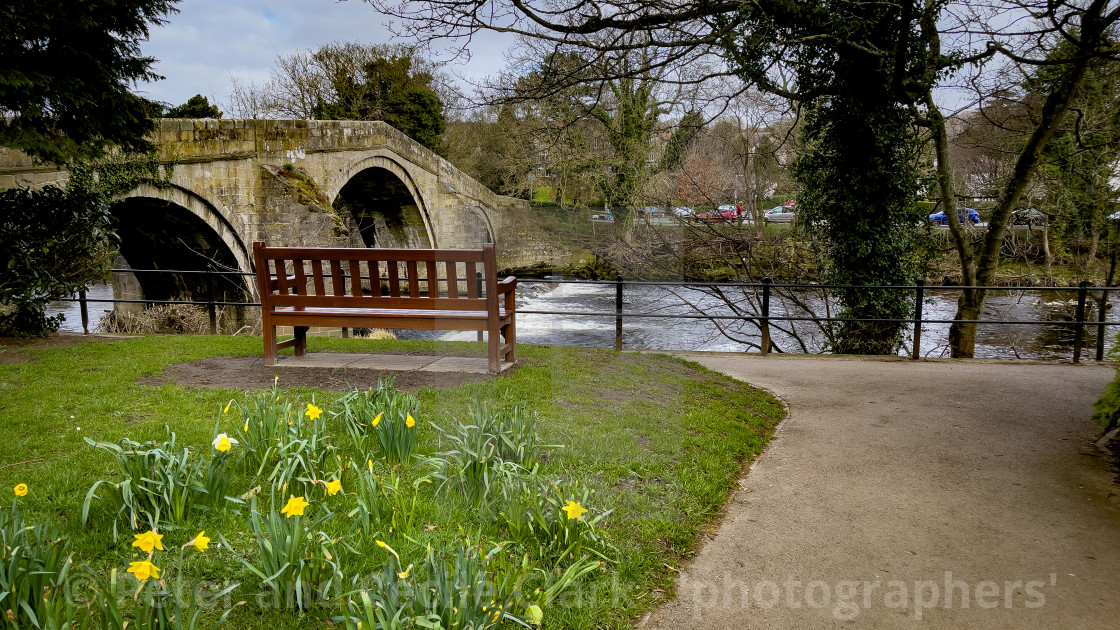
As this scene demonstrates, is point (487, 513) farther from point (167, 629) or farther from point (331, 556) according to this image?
point (167, 629)

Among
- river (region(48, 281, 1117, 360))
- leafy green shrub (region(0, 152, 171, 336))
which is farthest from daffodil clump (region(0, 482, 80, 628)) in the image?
river (region(48, 281, 1117, 360))

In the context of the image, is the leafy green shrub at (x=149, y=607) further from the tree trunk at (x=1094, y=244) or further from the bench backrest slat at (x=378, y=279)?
the tree trunk at (x=1094, y=244)

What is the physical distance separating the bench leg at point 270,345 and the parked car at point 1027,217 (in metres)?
13.5

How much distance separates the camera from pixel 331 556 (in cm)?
239

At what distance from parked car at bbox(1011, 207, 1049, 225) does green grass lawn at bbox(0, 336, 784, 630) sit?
10.5m

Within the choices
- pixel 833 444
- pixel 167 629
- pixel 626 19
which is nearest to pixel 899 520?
pixel 833 444

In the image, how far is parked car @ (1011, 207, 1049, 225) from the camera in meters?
13.7

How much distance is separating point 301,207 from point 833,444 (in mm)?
13323

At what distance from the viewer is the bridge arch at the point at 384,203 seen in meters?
20.2

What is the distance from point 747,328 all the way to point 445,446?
1290 centimetres

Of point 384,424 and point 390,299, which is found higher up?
point 390,299

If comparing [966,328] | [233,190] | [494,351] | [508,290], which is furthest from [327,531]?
[233,190]

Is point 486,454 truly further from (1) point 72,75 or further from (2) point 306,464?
(1) point 72,75

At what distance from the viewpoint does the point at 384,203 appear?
25.2 metres
